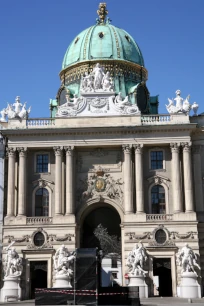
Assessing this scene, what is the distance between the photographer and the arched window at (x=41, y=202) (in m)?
43.8

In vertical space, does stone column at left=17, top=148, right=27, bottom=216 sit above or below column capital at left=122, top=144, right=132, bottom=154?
below

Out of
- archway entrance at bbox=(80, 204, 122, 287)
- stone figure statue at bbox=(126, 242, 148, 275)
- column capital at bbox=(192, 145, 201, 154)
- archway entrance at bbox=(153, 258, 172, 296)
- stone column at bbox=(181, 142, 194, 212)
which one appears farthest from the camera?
column capital at bbox=(192, 145, 201, 154)

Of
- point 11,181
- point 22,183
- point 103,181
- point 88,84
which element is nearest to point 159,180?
A: point 103,181

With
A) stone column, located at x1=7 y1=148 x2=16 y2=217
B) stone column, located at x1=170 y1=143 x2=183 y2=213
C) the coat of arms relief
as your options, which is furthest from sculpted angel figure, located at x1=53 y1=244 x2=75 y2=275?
stone column, located at x1=170 y1=143 x2=183 y2=213

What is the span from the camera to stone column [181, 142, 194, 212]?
42219mm

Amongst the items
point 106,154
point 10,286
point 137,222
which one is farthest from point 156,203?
point 10,286

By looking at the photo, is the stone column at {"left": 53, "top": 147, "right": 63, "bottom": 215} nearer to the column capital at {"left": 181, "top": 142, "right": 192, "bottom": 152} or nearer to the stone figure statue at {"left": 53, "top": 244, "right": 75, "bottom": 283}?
the stone figure statue at {"left": 53, "top": 244, "right": 75, "bottom": 283}

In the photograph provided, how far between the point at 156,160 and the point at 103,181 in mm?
4569

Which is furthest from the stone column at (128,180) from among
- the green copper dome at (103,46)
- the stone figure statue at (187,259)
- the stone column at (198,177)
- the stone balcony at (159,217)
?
the green copper dome at (103,46)

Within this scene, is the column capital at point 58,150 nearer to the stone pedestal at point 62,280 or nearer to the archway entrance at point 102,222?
the archway entrance at point 102,222

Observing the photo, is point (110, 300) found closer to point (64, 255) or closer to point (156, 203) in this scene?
point (64, 255)

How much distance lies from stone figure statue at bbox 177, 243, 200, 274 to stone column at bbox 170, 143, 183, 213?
133 inches

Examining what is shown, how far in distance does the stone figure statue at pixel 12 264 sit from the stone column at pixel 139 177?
965cm

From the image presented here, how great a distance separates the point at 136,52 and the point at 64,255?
22.7 m
